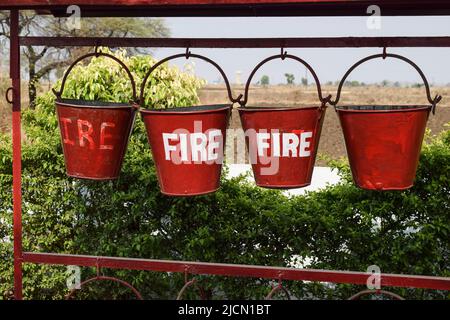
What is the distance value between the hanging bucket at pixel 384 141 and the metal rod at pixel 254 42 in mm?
68

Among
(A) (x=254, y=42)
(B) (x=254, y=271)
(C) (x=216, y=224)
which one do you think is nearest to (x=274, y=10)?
(A) (x=254, y=42)

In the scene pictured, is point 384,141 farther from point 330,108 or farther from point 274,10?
point 330,108

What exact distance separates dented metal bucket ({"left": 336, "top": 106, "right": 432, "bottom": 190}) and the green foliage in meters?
1.08

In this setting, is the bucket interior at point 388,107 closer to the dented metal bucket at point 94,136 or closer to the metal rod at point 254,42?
the metal rod at point 254,42

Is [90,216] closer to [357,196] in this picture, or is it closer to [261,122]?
[357,196]

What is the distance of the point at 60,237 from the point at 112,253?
1.19ft

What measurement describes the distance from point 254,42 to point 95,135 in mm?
562

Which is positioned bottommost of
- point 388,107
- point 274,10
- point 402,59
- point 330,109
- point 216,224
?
point 216,224

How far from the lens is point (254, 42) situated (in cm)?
192

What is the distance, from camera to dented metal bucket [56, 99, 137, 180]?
1.83 m

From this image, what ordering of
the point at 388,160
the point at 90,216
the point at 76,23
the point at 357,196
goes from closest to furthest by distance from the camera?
the point at 388,160 → the point at 76,23 → the point at 357,196 → the point at 90,216

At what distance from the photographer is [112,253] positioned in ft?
10.1

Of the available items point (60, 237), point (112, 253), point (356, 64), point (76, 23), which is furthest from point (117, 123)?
point (60, 237)

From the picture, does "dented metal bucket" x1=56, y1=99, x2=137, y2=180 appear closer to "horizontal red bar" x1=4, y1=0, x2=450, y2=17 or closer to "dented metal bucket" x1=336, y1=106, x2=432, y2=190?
"horizontal red bar" x1=4, y1=0, x2=450, y2=17
